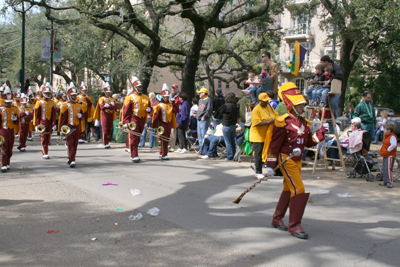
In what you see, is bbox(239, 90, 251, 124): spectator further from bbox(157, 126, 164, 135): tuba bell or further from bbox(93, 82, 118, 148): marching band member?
bbox(93, 82, 118, 148): marching band member

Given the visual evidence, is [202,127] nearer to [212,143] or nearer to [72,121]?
[212,143]

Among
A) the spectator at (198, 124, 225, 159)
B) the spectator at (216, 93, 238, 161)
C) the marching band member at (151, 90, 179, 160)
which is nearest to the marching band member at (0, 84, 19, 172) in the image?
the marching band member at (151, 90, 179, 160)

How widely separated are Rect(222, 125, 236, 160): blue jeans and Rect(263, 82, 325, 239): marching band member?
5721 mm

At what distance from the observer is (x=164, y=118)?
1190cm

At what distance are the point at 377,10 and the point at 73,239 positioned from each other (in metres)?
16.2

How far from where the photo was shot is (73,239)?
4.98 m

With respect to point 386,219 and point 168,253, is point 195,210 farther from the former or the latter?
point 386,219

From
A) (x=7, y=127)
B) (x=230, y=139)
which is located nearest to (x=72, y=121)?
(x=7, y=127)

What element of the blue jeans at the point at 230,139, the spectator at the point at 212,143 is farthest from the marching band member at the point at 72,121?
the blue jeans at the point at 230,139

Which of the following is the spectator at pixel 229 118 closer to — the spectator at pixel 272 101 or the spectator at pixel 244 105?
the spectator at pixel 244 105

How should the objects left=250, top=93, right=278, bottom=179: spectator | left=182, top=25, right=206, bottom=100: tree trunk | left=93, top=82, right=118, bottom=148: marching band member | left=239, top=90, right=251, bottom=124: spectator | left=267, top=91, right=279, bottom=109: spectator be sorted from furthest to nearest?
1. left=182, top=25, right=206, bottom=100: tree trunk
2. left=93, top=82, right=118, bottom=148: marching band member
3. left=239, top=90, right=251, bottom=124: spectator
4. left=267, top=91, right=279, bottom=109: spectator
5. left=250, top=93, right=278, bottom=179: spectator

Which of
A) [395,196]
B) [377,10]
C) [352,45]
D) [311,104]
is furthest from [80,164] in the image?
[352,45]

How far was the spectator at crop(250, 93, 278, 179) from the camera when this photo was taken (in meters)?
8.62

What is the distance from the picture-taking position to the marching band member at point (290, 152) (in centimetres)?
511
